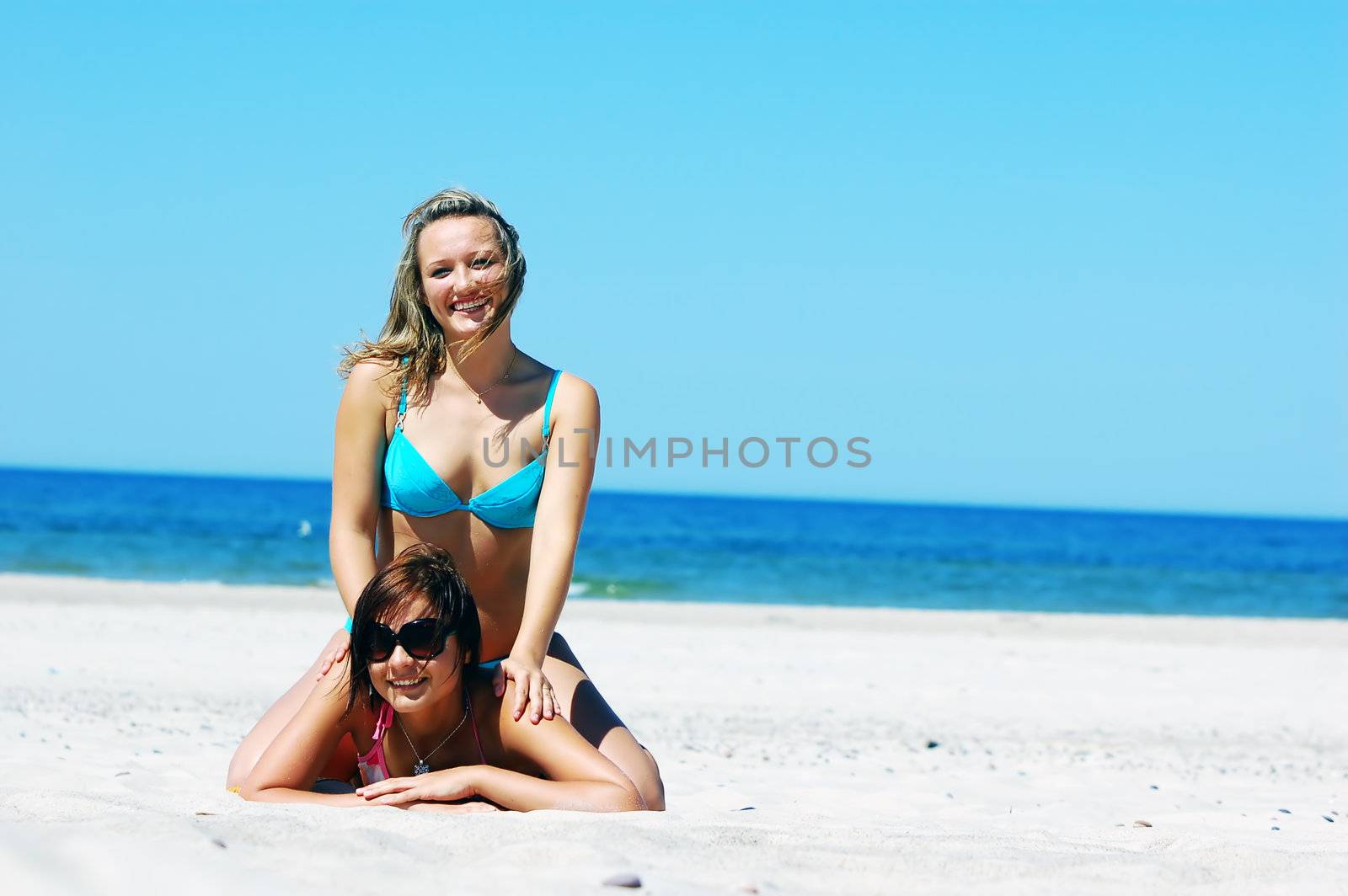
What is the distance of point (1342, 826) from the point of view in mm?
4625

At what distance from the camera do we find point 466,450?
13.4 feet

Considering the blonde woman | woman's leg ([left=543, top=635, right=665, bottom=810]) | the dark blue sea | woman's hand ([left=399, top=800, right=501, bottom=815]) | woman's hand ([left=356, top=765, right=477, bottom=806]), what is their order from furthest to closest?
the dark blue sea → the blonde woman → woman's leg ([left=543, top=635, right=665, bottom=810]) → woman's hand ([left=356, top=765, right=477, bottom=806]) → woman's hand ([left=399, top=800, right=501, bottom=815])

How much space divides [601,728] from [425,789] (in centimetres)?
70

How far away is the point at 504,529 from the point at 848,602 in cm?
2082

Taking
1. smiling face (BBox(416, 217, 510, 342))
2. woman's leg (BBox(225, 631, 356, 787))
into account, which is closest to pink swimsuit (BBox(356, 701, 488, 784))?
woman's leg (BBox(225, 631, 356, 787))

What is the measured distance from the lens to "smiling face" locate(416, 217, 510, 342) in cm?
405

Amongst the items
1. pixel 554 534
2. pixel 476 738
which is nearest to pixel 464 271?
pixel 554 534

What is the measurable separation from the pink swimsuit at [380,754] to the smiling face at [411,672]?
0.52 ft

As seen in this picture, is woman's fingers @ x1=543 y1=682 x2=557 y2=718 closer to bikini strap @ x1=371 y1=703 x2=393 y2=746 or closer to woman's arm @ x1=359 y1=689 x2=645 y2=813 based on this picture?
woman's arm @ x1=359 y1=689 x2=645 y2=813

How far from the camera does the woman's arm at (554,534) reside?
12.5ft

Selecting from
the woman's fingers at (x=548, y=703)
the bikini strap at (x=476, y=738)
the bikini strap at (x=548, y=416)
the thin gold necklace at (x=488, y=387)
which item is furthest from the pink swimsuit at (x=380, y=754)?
the thin gold necklace at (x=488, y=387)

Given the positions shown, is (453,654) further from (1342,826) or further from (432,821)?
(1342,826)

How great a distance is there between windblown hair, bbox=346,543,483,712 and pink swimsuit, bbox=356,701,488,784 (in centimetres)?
8

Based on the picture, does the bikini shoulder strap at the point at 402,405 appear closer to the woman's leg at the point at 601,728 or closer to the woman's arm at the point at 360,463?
the woman's arm at the point at 360,463
